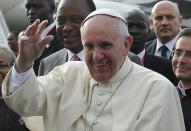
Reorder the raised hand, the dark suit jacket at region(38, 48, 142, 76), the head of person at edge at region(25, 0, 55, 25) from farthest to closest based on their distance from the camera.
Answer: the head of person at edge at region(25, 0, 55, 25) → the dark suit jacket at region(38, 48, 142, 76) → the raised hand

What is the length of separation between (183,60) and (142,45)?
3.23 feet

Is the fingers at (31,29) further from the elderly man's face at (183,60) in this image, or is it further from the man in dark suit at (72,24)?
the elderly man's face at (183,60)

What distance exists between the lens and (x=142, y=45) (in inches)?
229

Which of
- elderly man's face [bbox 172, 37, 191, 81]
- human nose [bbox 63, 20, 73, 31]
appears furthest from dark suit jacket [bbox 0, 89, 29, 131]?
elderly man's face [bbox 172, 37, 191, 81]

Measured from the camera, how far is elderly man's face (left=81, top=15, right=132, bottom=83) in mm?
3447

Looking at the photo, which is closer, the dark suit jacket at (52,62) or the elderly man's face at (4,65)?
the elderly man's face at (4,65)

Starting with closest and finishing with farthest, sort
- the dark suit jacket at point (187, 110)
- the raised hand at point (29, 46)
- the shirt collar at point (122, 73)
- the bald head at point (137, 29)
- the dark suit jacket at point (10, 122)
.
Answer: the raised hand at point (29, 46)
the shirt collar at point (122, 73)
the dark suit jacket at point (187, 110)
the dark suit jacket at point (10, 122)
the bald head at point (137, 29)

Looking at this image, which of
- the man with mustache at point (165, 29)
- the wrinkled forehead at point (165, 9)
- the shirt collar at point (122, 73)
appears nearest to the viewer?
the shirt collar at point (122, 73)

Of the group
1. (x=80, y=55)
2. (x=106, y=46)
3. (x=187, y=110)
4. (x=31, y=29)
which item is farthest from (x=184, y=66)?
(x=31, y=29)

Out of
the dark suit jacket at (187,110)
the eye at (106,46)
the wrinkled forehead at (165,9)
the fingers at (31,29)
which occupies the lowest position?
the wrinkled forehead at (165,9)

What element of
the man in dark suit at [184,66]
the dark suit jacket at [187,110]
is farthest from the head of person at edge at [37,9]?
the dark suit jacket at [187,110]

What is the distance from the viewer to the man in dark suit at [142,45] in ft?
18.2

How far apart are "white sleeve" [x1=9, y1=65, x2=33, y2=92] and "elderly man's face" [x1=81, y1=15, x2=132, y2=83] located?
0.40 m

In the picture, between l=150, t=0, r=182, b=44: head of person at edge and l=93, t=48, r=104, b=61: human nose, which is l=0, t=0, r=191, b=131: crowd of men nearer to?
l=93, t=48, r=104, b=61: human nose
